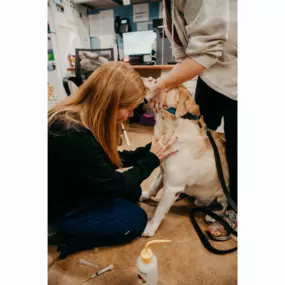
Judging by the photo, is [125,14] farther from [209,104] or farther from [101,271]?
[101,271]

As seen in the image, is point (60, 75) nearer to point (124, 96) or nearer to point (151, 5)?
point (124, 96)

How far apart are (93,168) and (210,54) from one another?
2.02 ft

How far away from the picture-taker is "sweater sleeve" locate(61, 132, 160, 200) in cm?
75

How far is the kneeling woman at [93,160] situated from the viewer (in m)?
0.76

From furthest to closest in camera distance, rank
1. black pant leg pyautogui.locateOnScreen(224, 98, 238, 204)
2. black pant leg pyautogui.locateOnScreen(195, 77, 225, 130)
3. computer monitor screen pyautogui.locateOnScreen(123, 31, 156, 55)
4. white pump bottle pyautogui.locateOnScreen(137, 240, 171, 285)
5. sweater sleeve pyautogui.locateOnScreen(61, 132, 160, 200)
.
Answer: computer monitor screen pyautogui.locateOnScreen(123, 31, 156, 55) < black pant leg pyautogui.locateOnScreen(195, 77, 225, 130) < black pant leg pyautogui.locateOnScreen(224, 98, 238, 204) < sweater sleeve pyautogui.locateOnScreen(61, 132, 160, 200) < white pump bottle pyautogui.locateOnScreen(137, 240, 171, 285)

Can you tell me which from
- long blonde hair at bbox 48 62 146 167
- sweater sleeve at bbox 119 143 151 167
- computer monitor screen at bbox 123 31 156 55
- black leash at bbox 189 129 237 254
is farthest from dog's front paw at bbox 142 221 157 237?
computer monitor screen at bbox 123 31 156 55

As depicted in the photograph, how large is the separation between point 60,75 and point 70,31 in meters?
0.30

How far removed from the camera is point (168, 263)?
32.6 inches

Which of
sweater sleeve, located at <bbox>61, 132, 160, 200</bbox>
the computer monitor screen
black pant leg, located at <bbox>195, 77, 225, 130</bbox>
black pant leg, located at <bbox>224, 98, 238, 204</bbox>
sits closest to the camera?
sweater sleeve, located at <bbox>61, 132, 160, 200</bbox>

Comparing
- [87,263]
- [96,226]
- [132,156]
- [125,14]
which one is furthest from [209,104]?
[125,14]

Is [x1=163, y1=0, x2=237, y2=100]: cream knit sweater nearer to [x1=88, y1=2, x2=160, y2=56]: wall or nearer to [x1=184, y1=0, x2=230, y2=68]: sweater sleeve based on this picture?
[x1=184, y1=0, x2=230, y2=68]: sweater sleeve

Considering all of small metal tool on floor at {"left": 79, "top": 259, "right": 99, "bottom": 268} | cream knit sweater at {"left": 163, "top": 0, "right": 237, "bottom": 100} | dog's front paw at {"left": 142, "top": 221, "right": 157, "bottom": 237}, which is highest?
cream knit sweater at {"left": 163, "top": 0, "right": 237, "bottom": 100}

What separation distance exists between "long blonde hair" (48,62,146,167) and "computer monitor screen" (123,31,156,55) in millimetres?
502
